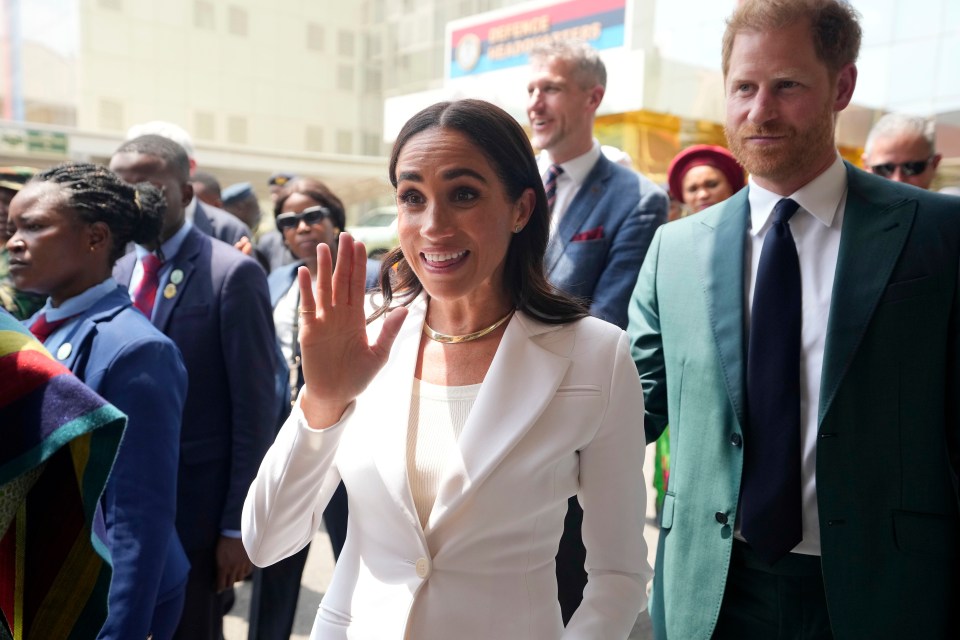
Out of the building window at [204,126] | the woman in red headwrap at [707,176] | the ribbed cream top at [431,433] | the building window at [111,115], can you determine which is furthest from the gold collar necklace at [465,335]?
the building window at [204,126]

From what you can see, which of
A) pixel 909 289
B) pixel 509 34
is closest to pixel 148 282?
pixel 909 289

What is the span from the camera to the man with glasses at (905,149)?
4066 mm

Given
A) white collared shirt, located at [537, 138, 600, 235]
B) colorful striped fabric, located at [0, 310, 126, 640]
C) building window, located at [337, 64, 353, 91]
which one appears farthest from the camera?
building window, located at [337, 64, 353, 91]

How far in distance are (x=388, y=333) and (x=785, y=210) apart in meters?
1.08

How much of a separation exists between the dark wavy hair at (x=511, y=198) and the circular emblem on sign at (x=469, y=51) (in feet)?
63.9

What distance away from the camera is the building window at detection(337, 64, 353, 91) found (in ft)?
134

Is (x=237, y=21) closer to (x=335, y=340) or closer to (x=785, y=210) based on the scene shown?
(x=785, y=210)

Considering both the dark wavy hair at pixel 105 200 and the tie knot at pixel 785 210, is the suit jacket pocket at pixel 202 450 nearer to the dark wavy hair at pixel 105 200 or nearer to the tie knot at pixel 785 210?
the dark wavy hair at pixel 105 200

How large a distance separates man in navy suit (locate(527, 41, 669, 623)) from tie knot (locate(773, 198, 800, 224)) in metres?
0.90

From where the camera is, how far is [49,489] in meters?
1.16

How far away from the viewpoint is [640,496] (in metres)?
1.72

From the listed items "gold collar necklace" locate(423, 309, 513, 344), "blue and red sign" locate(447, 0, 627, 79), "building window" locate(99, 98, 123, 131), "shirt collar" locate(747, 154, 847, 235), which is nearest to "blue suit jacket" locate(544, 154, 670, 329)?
"shirt collar" locate(747, 154, 847, 235)

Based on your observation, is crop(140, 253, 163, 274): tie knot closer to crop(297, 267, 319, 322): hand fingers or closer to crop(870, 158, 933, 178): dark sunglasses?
crop(297, 267, 319, 322): hand fingers

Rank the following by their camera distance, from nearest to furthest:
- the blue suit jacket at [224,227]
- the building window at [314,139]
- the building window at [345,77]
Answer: the blue suit jacket at [224,227], the building window at [314,139], the building window at [345,77]
